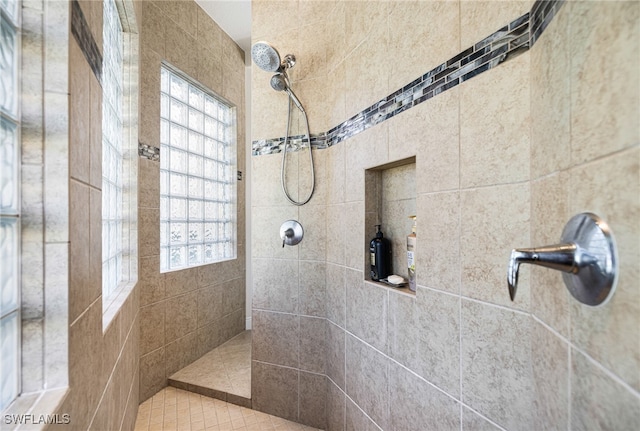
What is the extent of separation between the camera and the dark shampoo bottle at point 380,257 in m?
1.43

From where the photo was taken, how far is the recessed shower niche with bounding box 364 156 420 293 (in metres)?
1.35

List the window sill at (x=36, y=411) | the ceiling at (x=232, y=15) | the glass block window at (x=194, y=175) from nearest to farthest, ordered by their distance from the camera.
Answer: the window sill at (x=36, y=411), the glass block window at (x=194, y=175), the ceiling at (x=232, y=15)

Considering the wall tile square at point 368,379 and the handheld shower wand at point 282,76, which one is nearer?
the wall tile square at point 368,379

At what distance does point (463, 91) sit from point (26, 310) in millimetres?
1312

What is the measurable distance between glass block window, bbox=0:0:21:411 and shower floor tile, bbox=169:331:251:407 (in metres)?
1.66

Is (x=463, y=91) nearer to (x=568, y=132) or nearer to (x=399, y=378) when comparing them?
(x=568, y=132)

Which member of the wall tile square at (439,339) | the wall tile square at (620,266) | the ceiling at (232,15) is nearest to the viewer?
the wall tile square at (620,266)

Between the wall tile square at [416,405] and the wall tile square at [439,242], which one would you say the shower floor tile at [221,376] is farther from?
the wall tile square at [439,242]

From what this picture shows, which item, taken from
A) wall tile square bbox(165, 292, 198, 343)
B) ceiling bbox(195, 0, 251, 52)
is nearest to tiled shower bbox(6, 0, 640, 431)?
wall tile square bbox(165, 292, 198, 343)

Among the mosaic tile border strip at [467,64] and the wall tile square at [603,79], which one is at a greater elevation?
the mosaic tile border strip at [467,64]

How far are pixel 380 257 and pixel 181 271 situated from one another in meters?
1.83

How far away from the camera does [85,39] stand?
2.74 ft

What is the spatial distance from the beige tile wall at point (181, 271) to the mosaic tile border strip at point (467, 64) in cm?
160

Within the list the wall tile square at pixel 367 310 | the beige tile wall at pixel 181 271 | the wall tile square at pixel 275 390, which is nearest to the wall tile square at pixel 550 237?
the wall tile square at pixel 367 310
